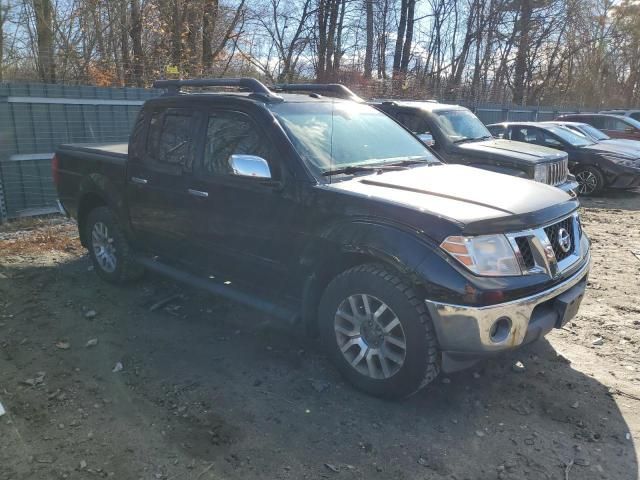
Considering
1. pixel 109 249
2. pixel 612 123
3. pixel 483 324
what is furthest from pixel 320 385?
pixel 612 123

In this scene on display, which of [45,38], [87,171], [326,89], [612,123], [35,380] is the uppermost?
[45,38]

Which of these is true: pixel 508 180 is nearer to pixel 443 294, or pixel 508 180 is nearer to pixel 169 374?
pixel 443 294

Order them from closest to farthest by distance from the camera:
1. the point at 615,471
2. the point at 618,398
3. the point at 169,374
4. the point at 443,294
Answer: the point at 615,471 → the point at 443,294 → the point at 618,398 → the point at 169,374

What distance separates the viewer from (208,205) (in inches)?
166

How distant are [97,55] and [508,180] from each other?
14.2 metres

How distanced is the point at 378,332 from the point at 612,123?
1588 centimetres

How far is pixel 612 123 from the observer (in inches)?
635

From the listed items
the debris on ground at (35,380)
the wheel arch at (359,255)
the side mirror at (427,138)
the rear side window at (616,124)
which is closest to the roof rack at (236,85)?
the wheel arch at (359,255)

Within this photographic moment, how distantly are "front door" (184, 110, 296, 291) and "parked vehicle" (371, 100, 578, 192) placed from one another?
4.55m

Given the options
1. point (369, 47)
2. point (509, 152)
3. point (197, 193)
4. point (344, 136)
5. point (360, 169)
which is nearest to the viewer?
point (360, 169)

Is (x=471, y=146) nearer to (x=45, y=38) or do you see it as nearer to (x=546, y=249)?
(x=546, y=249)

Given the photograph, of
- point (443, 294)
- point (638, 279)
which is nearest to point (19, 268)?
point (443, 294)

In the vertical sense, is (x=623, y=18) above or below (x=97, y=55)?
above

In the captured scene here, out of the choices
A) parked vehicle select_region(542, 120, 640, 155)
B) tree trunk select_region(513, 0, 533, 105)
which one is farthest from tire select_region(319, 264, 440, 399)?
tree trunk select_region(513, 0, 533, 105)
